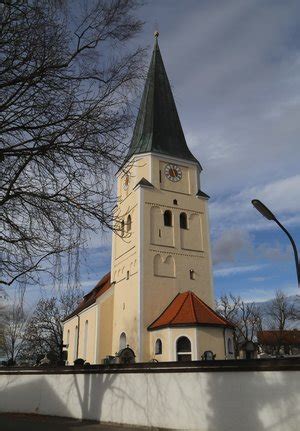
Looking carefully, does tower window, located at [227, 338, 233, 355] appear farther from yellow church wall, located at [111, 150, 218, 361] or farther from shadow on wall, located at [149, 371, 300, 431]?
shadow on wall, located at [149, 371, 300, 431]

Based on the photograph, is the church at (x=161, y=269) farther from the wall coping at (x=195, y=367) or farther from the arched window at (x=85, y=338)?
the wall coping at (x=195, y=367)

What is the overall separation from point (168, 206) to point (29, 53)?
23.8 metres

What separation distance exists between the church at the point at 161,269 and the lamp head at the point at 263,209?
1363cm

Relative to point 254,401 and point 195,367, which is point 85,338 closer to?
point 195,367

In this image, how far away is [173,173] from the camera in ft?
100

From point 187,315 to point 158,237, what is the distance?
20.6 ft

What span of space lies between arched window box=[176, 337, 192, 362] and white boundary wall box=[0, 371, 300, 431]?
10.8m

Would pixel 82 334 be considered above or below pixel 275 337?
below

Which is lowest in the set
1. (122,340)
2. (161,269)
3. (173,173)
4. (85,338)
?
(122,340)

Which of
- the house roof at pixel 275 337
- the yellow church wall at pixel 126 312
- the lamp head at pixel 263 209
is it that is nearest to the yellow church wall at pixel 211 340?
the yellow church wall at pixel 126 312

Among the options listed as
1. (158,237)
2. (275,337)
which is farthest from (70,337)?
(275,337)

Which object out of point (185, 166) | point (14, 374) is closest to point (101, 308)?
point (185, 166)

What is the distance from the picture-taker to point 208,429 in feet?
29.4

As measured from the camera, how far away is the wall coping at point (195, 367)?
8.25 meters
